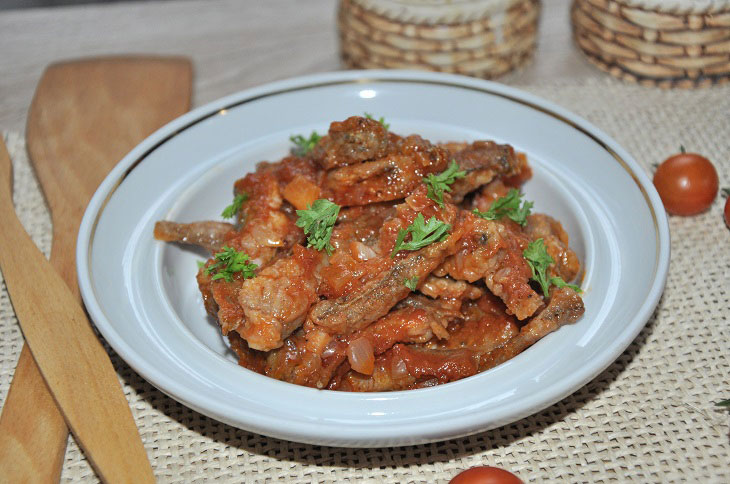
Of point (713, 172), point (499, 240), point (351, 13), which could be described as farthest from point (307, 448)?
point (351, 13)

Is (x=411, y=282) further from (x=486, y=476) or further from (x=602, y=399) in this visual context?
(x=602, y=399)

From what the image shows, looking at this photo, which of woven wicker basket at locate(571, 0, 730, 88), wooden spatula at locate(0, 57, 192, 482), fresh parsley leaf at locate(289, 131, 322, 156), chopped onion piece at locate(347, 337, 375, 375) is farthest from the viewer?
woven wicker basket at locate(571, 0, 730, 88)

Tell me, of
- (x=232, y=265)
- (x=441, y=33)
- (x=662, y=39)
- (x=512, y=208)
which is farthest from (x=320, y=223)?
(x=662, y=39)

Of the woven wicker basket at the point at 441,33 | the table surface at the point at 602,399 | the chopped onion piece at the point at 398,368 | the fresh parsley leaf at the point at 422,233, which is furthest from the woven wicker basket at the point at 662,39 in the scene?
the chopped onion piece at the point at 398,368

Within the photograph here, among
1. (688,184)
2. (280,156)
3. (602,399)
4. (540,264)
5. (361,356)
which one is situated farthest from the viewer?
(280,156)

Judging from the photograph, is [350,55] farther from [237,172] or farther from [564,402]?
[564,402]

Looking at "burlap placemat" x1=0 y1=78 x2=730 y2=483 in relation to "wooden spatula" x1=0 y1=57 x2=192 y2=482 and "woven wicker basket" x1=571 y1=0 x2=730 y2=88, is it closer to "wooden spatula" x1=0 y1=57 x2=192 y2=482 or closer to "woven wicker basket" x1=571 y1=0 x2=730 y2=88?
"wooden spatula" x1=0 y1=57 x2=192 y2=482

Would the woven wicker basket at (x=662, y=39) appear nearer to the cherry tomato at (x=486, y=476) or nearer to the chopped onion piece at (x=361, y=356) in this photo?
the chopped onion piece at (x=361, y=356)

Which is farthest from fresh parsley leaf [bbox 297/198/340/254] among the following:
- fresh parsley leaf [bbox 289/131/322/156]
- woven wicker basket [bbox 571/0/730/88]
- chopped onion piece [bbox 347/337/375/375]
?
woven wicker basket [bbox 571/0/730/88]
